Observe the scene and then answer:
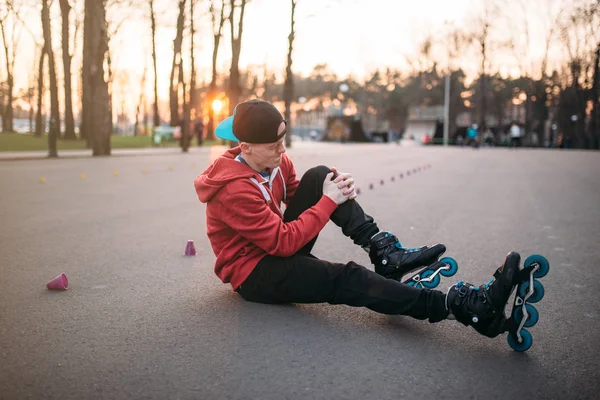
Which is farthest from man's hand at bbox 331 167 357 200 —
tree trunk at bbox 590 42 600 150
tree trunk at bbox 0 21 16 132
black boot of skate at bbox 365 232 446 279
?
tree trunk at bbox 590 42 600 150

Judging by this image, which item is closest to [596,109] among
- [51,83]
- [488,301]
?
[51,83]

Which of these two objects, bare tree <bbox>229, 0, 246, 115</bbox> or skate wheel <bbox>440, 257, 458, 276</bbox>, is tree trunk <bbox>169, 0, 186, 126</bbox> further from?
skate wheel <bbox>440, 257, 458, 276</bbox>

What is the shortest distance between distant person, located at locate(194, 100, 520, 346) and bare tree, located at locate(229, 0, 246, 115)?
88.5 ft

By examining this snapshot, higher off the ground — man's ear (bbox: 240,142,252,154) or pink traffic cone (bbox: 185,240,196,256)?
man's ear (bbox: 240,142,252,154)

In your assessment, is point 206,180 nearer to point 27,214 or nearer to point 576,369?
point 576,369

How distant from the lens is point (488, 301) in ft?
9.42

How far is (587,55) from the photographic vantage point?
47344 mm

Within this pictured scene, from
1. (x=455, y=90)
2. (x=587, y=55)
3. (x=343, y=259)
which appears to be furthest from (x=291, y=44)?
(x=455, y=90)

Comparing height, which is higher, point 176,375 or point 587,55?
point 587,55

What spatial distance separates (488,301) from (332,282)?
2.66ft

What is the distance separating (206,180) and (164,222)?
399 centimetres

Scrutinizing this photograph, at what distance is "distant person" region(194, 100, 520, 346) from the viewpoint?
3.17 m

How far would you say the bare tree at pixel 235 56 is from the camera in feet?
99.2

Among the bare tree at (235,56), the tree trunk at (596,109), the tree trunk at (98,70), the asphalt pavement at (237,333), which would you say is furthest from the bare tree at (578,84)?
the asphalt pavement at (237,333)
